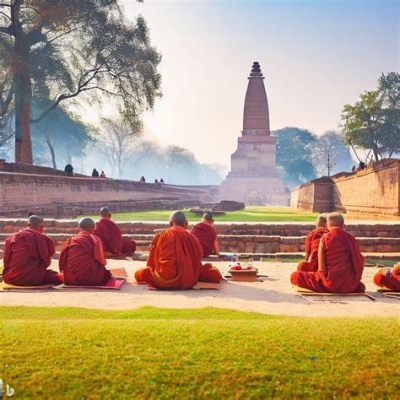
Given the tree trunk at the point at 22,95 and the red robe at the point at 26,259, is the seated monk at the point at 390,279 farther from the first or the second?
the tree trunk at the point at 22,95

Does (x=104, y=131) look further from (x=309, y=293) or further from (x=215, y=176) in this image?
(x=215, y=176)

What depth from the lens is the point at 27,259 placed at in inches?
279

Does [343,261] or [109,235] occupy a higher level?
[109,235]

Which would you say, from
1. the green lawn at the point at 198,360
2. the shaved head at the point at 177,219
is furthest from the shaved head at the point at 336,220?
the green lawn at the point at 198,360

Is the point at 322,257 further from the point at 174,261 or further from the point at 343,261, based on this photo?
the point at 174,261

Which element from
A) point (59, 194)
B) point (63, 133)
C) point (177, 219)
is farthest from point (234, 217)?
point (63, 133)

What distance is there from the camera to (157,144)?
3760 inches

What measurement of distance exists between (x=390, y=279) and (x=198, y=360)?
4.47 m

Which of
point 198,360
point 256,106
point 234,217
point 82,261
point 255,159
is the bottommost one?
point 198,360

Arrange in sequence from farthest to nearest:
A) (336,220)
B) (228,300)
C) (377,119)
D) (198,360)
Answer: (377,119), (336,220), (228,300), (198,360)

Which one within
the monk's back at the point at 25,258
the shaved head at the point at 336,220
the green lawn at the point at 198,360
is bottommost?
the green lawn at the point at 198,360

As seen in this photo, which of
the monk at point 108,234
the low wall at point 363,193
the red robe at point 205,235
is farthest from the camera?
the low wall at point 363,193

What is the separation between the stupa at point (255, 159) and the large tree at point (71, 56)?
82.2 feet

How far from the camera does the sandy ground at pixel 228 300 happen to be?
5.54 meters
